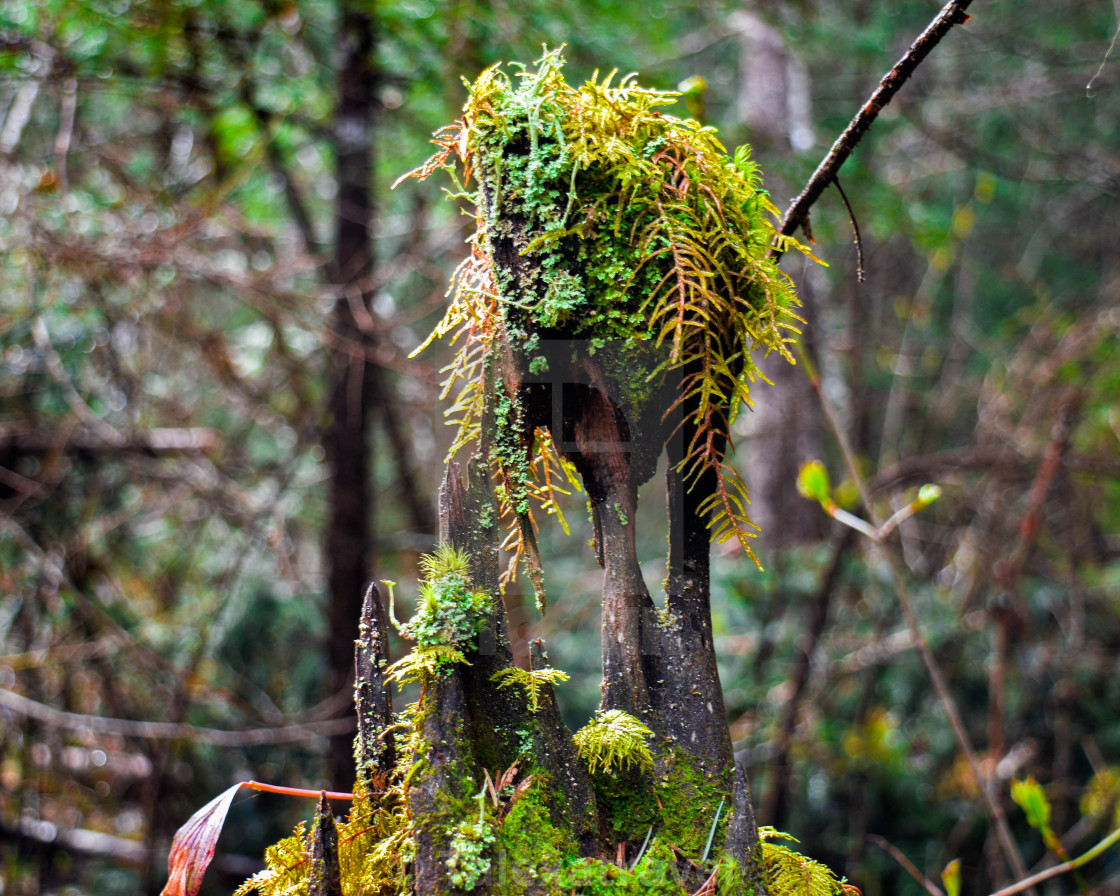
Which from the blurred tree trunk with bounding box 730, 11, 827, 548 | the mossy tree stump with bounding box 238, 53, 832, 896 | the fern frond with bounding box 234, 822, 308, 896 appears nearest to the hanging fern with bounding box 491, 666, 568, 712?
the mossy tree stump with bounding box 238, 53, 832, 896

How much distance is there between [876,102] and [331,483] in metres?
2.40

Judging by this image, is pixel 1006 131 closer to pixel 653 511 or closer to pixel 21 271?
pixel 653 511

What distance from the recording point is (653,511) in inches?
202

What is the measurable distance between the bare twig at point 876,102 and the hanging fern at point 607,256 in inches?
2.6

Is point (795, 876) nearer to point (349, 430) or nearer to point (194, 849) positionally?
point (194, 849)

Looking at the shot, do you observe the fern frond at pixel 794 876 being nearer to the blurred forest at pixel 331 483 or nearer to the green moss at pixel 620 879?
the green moss at pixel 620 879

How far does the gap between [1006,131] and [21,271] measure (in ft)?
19.3

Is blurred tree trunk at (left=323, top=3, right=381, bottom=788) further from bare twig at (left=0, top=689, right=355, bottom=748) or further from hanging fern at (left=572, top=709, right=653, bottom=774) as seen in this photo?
hanging fern at (left=572, top=709, right=653, bottom=774)

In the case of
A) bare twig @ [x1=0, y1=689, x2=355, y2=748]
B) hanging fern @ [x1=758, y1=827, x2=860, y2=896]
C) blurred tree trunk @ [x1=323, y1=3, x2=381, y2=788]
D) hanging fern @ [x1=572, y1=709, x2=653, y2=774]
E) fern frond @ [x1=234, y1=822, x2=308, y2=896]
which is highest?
blurred tree trunk @ [x1=323, y1=3, x2=381, y2=788]

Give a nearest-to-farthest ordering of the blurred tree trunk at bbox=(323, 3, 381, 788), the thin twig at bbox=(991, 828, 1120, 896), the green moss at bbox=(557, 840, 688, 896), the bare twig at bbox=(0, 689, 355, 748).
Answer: the green moss at bbox=(557, 840, 688, 896)
the thin twig at bbox=(991, 828, 1120, 896)
the bare twig at bbox=(0, 689, 355, 748)
the blurred tree trunk at bbox=(323, 3, 381, 788)

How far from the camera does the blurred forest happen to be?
2340 mm

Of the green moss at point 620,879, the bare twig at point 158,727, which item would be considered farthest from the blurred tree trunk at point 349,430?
the green moss at point 620,879

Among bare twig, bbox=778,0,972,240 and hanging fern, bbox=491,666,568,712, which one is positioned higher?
bare twig, bbox=778,0,972,240

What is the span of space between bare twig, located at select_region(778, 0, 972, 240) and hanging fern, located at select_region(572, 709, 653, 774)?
57cm
